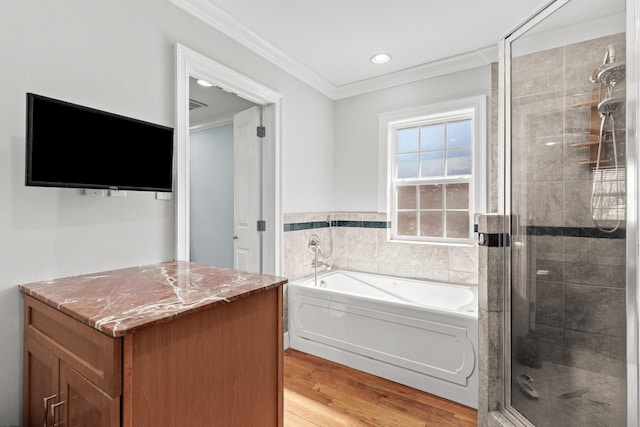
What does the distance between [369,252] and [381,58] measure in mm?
1888

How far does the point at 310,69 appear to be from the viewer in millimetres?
3047

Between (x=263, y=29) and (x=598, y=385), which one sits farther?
(x=263, y=29)

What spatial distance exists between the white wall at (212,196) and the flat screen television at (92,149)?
202 cm

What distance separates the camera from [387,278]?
3.14m

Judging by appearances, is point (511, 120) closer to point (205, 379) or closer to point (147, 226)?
point (205, 379)

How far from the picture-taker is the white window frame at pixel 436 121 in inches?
109

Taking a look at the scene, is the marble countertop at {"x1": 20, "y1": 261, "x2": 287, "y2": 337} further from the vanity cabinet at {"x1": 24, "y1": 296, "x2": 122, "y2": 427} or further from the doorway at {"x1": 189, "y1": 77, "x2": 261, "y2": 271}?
the doorway at {"x1": 189, "y1": 77, "x2": 261, "y2": 271}

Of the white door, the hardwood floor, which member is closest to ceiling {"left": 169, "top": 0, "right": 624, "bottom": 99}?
the white door

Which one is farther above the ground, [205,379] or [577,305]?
[577,305]

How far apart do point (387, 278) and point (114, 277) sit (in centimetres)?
236

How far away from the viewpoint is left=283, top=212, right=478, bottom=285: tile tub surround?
2.88 meters

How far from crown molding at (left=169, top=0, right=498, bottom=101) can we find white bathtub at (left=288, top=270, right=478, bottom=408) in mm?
1957

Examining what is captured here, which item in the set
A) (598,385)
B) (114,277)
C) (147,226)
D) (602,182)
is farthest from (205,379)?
(602,182)

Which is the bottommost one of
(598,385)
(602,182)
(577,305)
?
(598,385)
